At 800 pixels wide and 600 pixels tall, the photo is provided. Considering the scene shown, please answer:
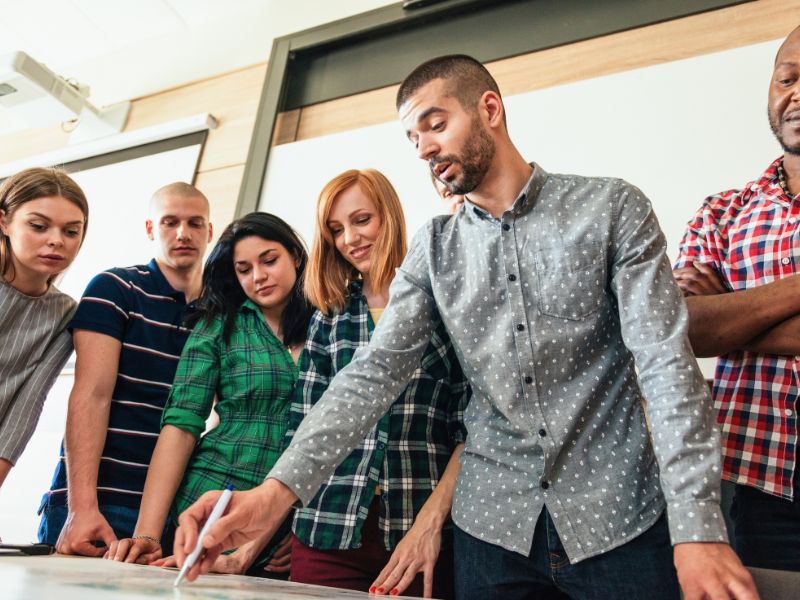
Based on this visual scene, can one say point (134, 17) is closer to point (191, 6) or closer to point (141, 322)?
point (191, 6)

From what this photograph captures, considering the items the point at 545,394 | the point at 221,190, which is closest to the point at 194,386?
the point at 545,394

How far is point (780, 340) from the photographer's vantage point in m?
1.08

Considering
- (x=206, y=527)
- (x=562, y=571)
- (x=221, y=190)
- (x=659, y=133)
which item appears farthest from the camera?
(x=221, y=190)

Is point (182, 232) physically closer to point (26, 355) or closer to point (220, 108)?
point (26, 355)

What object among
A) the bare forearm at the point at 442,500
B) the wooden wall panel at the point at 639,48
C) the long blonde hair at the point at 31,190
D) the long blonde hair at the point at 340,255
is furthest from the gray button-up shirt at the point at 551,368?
the wooden wall panel at the point at 639,48

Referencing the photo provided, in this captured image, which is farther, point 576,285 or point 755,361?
point 755,361

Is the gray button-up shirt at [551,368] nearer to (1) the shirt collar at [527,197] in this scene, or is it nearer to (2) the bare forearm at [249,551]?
(1) the shirt collar at [527,197]

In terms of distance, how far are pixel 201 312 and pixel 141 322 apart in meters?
0.14

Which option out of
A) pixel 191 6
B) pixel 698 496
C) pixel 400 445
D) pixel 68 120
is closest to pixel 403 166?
pixel 400 445

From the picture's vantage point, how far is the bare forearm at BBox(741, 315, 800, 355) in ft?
3.51

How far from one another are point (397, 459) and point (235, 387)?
16.6 inches

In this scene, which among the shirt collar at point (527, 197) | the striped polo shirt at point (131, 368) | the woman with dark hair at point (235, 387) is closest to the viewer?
the shirt collar at point (527, 197)

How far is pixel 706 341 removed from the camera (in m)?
1.11

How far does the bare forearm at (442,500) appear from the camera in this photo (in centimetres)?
117
